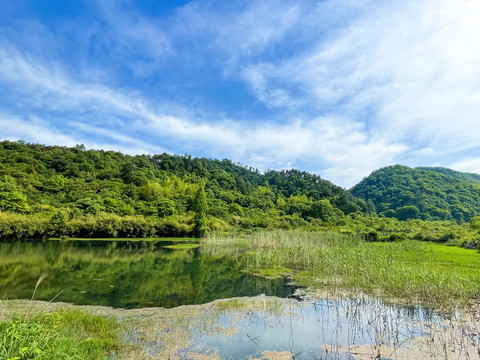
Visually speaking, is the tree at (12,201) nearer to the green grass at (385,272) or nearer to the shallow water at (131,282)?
the shallow water at (131,282)

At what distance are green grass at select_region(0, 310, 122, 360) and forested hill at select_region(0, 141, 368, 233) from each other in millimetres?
30286

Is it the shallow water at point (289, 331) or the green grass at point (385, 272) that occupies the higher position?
the green grass at point (385, 272)

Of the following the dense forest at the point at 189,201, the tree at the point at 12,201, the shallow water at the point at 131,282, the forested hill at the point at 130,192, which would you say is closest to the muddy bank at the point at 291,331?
the shallow water at the point at 131,282

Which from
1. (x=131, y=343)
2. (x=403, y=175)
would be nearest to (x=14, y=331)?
(x=131, y=343)

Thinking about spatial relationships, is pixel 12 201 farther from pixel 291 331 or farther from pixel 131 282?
pixel 291 331

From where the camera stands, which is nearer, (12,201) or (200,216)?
(12,201)

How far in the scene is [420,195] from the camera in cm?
6556

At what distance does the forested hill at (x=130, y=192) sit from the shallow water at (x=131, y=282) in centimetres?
1976

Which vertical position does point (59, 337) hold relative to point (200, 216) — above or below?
below

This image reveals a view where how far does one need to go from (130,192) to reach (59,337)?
47.8m

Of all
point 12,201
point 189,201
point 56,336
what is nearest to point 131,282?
point 56,336

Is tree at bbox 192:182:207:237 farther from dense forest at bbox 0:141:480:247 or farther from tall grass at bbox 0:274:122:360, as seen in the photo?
tall grass at bbox 0:274:122:360

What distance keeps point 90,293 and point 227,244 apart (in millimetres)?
17829

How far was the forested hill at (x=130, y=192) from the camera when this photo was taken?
37625 millimetres
